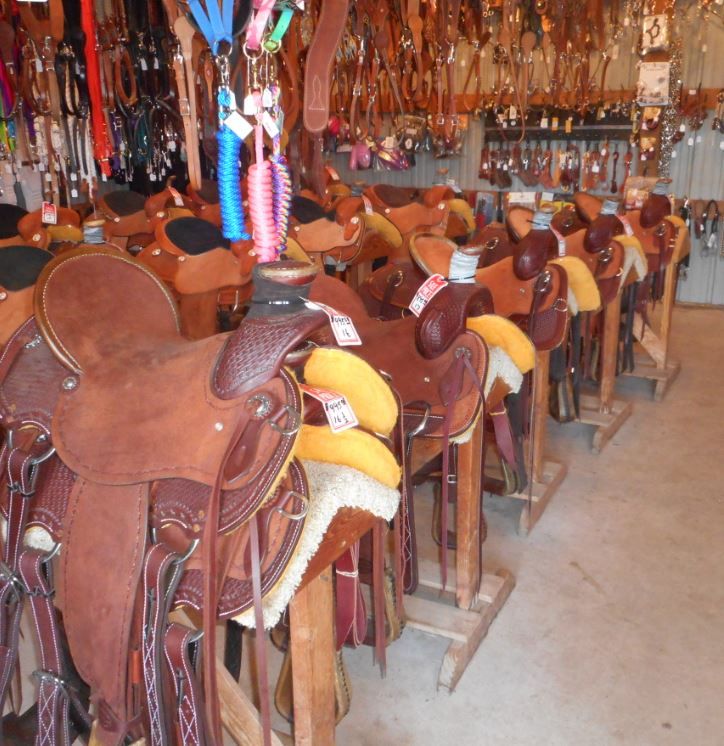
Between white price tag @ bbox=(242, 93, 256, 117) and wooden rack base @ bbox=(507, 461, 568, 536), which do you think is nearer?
white price tag @ bbox=(242, 93, 256, 117)

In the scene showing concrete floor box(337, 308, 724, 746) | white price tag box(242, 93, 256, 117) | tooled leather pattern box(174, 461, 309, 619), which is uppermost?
white price tag box(242, 93, 256, 117)

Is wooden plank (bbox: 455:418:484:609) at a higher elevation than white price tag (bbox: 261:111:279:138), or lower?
lower

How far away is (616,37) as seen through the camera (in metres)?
6.13

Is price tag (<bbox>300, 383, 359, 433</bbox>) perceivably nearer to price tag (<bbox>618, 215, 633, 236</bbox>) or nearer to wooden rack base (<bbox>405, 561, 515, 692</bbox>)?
wooden rack base (<bbox>405, 561, 515, 692</bbox>)

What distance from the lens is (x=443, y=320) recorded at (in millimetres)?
1701

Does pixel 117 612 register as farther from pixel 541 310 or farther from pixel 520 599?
pixel 541 310

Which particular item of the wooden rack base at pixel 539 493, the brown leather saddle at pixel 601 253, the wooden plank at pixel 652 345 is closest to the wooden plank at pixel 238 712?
the wooden rack base at pixel 539 493

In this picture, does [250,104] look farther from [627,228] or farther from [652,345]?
[652,345]

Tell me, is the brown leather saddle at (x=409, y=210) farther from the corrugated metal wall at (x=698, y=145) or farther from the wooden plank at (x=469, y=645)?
the corrugated metal wall at (x=698, y=145)

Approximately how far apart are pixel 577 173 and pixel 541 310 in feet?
16.0

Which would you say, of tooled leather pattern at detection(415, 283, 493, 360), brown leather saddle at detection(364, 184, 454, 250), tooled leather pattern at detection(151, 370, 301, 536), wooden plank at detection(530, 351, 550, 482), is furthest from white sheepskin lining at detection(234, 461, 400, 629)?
brown leather saddle at detection(364, 184, 454, 250)

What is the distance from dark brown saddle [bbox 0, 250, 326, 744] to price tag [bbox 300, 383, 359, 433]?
0.11 meters

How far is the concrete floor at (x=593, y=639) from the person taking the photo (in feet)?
5.92

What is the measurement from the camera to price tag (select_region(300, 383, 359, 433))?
44.3 inches
